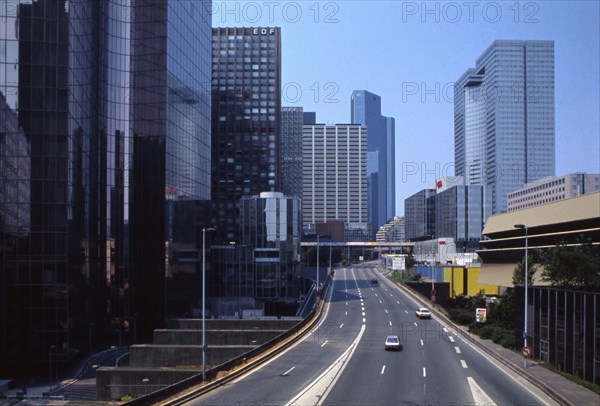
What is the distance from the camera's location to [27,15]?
48.0 m

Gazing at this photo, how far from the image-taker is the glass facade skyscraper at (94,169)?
1870 inches

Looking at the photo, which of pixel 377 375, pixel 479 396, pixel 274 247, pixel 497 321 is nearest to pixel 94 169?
pixel 274 247

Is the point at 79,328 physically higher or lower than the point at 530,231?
lower

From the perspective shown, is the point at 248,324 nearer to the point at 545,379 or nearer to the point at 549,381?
the point at 545,379

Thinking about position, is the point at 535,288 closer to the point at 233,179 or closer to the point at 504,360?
the point at 504,360

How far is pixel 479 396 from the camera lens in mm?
24500

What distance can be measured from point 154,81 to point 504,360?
4052 centimetres

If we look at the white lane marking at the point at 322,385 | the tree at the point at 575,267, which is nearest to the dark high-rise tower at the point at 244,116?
the tree at the point at 575,267

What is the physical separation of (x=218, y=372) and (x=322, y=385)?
233 inches

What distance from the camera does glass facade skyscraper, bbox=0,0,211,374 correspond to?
47500mm

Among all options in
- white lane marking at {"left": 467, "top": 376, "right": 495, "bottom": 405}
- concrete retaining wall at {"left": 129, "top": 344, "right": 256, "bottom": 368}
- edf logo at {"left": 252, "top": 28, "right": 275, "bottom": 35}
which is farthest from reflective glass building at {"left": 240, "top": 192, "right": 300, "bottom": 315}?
Answer: edf logo at {"left": 252, "top": 28, "right": 275, "bottom": 35}

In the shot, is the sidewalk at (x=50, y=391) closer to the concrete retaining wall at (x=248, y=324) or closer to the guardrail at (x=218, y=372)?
the guardrail at (x=218, y=372)

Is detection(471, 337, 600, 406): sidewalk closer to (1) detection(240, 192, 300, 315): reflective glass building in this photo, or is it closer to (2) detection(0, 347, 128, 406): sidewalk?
(2) detection(0, 347, 128, 406): sidewalk

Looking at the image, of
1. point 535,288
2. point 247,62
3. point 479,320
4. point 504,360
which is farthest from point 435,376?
point 247,62
